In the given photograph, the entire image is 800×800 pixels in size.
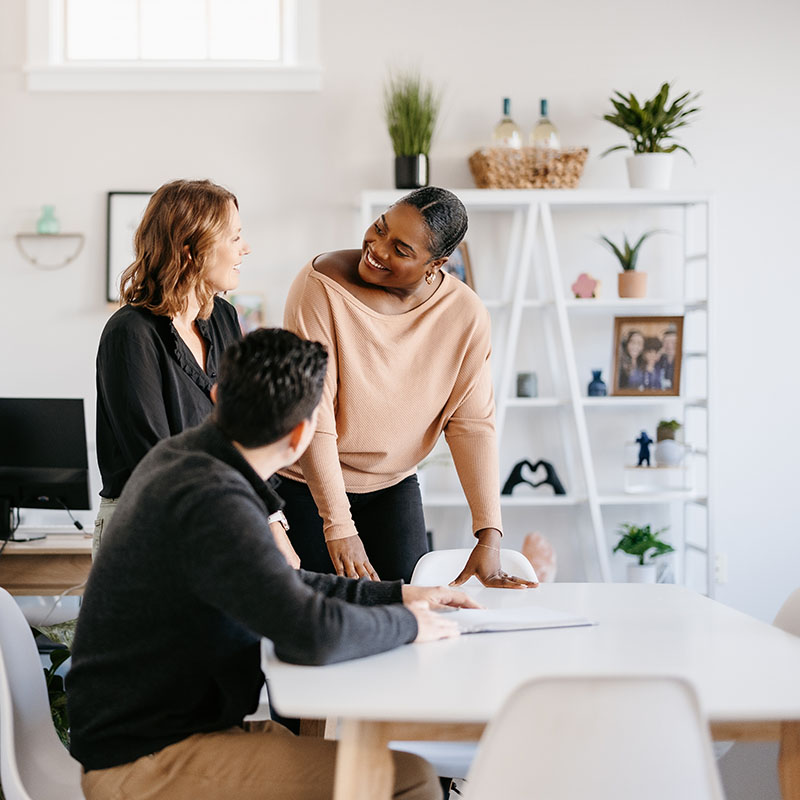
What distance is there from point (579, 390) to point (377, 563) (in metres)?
2.04

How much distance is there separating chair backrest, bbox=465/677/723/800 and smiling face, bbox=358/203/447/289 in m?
1.09

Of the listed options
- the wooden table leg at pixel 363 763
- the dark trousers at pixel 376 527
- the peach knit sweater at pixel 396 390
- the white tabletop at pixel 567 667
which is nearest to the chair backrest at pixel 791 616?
the white tabletop at pixel 567 667

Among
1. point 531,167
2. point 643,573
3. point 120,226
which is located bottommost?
point 643,573

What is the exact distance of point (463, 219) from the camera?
6.86 ft

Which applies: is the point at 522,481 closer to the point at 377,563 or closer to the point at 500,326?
the point at 500,326

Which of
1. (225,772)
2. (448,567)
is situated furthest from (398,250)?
(225,772)

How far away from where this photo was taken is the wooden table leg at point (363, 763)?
1250 mm

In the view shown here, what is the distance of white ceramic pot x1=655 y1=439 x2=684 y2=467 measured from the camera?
12.9 ft

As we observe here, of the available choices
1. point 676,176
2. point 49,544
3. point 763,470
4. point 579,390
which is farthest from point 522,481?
point 49,544

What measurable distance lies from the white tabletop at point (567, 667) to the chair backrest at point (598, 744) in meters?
0.03

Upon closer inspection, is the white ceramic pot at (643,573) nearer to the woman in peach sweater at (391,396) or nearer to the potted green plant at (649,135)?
the potted green plant at (649,135)

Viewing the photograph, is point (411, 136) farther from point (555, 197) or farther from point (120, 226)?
point (120, 226)

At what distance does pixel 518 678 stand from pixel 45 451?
86.1 inches

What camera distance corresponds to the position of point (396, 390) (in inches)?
85.2
